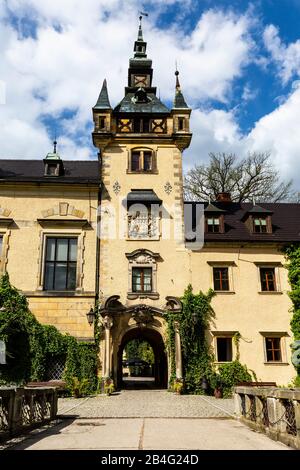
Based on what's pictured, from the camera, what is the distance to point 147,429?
8.76m

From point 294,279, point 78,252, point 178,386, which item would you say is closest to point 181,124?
point 78,252

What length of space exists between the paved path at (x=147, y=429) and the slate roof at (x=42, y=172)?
11549mm

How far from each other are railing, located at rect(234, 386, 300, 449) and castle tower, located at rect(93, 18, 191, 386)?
9.47 m

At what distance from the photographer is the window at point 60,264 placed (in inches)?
798

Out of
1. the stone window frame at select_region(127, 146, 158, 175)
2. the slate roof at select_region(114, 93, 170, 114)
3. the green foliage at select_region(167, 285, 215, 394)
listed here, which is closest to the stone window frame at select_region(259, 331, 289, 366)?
the green foliage at select_region(167, 285, 215, 394)

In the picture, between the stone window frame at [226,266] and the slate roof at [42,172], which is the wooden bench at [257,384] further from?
the slate roof at [42,172]

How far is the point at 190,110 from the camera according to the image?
2347 cm

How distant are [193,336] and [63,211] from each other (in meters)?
Answer: 9.11

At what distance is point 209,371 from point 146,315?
3894mm

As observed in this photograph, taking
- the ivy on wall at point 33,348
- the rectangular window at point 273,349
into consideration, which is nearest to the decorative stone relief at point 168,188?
the ivy on wall at point 33,348

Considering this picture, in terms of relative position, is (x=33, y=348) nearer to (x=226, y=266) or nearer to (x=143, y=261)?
(x=143, y=261)

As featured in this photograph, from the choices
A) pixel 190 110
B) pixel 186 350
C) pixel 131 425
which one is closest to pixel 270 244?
pixel 186 350

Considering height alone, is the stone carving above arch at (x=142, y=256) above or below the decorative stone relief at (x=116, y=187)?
below
